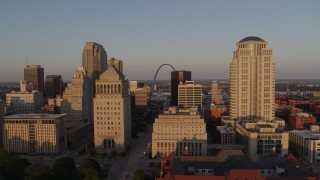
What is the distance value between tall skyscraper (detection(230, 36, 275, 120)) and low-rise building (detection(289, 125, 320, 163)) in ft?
66.2

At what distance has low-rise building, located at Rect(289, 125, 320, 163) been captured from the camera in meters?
83.5

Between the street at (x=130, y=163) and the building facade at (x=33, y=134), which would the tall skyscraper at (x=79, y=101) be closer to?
the building facade at (x=33, y=134)

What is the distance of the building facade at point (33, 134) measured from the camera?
3610 inches

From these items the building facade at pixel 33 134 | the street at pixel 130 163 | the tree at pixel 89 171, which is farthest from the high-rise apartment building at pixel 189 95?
the tree at pixel 89 171

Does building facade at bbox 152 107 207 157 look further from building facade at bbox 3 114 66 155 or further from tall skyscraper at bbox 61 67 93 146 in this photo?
tall skyscraper at bbox 61 67 93 146

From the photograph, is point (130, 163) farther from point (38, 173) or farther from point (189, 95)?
point (189, 95)

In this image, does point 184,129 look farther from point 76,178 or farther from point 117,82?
point 76,178

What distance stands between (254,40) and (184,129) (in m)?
48.8

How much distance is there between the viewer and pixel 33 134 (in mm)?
92812

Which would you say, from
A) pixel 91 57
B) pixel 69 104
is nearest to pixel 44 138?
pixel 69 104

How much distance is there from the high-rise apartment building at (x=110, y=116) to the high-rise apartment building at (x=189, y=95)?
63.6 metres

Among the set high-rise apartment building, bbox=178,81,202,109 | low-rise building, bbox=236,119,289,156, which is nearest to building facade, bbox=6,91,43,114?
high-rise apartment building, bbox=178,81,202,109

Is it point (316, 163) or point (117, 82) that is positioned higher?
point (117, 82)

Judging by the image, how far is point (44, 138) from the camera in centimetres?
9200
